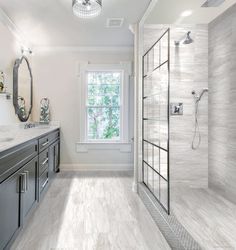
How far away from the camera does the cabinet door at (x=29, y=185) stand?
6.79 ft

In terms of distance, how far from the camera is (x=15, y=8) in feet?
9.79

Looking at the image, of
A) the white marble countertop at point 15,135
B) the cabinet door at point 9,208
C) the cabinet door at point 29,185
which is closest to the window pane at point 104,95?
the white marble countertop at point 15,135

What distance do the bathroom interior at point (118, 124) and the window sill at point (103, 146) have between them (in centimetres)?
2

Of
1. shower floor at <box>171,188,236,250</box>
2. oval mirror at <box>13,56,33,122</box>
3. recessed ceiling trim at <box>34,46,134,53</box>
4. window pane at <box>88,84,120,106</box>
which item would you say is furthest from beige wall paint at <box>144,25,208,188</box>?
oval mirror at <box>13,56,33,122</box>

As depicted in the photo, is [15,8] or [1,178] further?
[15,8]

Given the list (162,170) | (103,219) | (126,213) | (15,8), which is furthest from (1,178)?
(15,8)

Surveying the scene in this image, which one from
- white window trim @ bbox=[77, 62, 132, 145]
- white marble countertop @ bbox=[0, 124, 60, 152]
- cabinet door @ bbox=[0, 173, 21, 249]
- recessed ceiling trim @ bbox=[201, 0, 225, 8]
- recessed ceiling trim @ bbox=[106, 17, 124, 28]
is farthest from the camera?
white window trim @ bbox=[77, 62, 132, 145]

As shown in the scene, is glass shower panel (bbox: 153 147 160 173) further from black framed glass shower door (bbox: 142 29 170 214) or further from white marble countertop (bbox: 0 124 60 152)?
white marble countertop (bbox: 0 124 60 152)

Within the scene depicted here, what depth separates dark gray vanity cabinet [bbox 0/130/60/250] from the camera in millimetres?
1615

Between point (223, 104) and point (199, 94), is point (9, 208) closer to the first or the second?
point (223, 104)

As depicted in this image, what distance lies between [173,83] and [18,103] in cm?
238

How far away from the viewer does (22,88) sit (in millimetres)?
3965

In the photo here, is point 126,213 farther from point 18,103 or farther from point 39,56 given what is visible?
point 39,56

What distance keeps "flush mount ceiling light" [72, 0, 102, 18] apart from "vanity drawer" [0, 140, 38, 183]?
1.44 m
